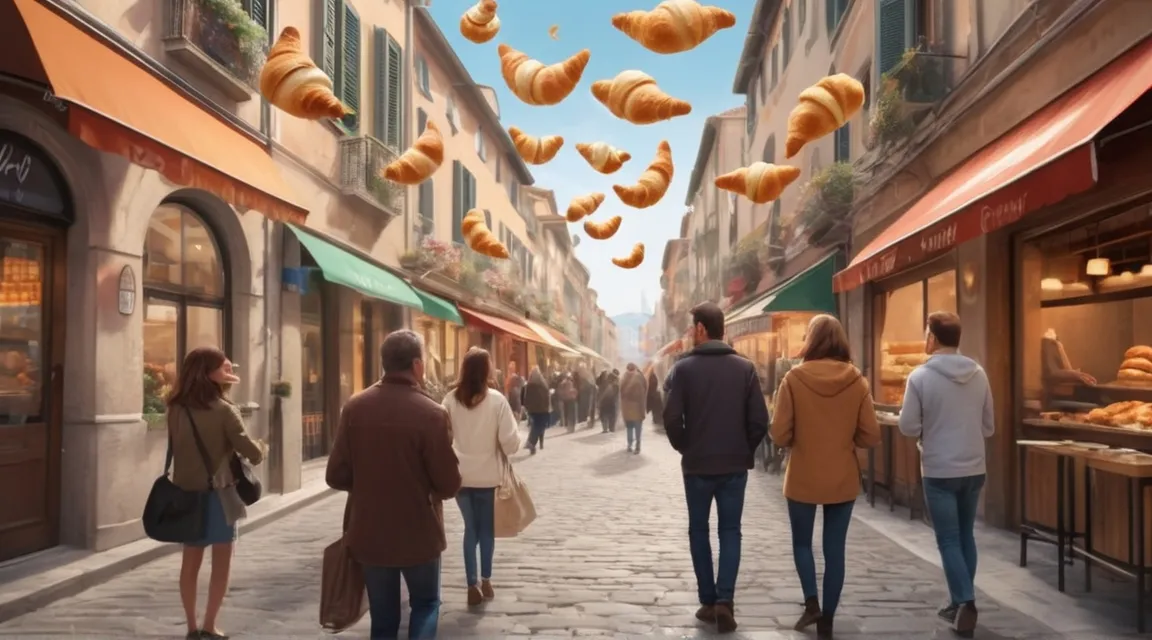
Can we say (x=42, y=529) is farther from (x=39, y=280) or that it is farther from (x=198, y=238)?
(x=198, y=238)

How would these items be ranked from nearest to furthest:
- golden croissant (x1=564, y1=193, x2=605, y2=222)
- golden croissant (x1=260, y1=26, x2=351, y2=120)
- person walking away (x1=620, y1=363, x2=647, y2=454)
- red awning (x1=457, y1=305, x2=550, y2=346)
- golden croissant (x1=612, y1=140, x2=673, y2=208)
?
1. golden croissant (x1=260, y1=26, x2=351, y2=120)
2. golden croissant (x1=612, y1=140, x2=673, y2=208)
3. golden croissant (x1=564, y1=193, x2=605, y2=222)
4. person walking away (x1=620, y1=363, x2=647, y2=454)
5. red awning (x1=457, y1=305, x2=550, y2=346)

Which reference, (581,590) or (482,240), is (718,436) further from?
(482,240)

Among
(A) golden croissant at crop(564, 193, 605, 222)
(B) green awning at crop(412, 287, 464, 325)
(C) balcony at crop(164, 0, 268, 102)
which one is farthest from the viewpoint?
(B) green awning at crop(412, 287, 464, 325)

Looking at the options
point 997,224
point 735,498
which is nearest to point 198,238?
point 735,498

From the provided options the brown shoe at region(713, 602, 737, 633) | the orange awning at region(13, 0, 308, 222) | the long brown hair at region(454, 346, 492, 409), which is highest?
the orange awning at region(13, 0, 308, 222)

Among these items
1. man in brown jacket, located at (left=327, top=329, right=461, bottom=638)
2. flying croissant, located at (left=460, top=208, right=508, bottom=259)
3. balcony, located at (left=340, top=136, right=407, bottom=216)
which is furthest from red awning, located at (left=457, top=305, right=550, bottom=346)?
man in brown jacket, located at (left=327, top=329, right=461, bottom=638)

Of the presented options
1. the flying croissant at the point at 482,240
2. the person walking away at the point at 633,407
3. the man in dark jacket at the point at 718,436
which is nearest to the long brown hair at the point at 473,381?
the man in dark jacket at the point at 718,436

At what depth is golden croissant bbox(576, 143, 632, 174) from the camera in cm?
1034

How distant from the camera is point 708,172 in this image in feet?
130

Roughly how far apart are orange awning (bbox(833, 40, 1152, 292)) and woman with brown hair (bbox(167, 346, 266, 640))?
4.95 m

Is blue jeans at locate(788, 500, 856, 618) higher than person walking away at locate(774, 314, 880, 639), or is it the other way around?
person walking away at locate(774, 314, 880, 639)

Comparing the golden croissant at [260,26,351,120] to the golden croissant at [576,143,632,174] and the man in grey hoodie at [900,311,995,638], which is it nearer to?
the golden croissant at [576,143,632,174]

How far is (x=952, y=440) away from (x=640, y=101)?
14.3 feet

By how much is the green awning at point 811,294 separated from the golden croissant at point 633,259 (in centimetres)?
239
